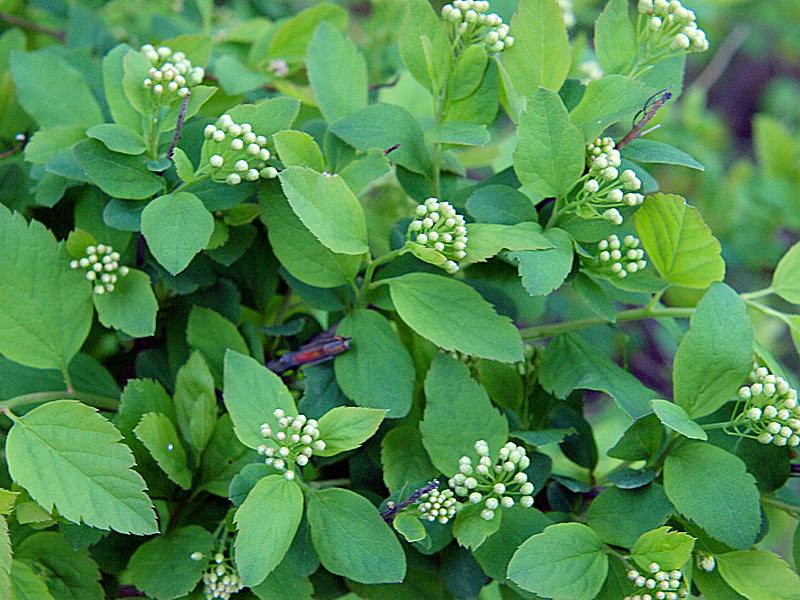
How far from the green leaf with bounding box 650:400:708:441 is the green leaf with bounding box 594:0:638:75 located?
1.27ft

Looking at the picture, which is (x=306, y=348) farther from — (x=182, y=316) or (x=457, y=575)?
(x=457, y=575)

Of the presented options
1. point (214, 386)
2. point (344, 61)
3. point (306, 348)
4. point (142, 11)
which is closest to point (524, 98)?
point (344, 61)

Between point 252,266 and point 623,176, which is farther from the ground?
point 623,176

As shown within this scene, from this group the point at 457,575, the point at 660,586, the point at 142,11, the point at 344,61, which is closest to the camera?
the point at 660,586

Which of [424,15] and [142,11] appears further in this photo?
[142,11]

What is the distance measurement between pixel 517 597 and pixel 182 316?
0.52 meters

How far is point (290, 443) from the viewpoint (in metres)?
0.79

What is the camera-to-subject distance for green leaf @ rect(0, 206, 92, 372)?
88 cm

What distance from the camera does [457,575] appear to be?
2.90ft

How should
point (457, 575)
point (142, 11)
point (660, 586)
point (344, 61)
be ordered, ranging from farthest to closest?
1. point (142, 11)
2. point (344, 61)
3. point (457, 575)
4. point (660, 586)

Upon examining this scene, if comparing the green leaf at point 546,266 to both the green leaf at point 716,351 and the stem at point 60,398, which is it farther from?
the stem at point 60,398

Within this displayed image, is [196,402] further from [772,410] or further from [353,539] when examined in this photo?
[772,410]

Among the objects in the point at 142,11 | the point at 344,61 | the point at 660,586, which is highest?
the point at 344,61

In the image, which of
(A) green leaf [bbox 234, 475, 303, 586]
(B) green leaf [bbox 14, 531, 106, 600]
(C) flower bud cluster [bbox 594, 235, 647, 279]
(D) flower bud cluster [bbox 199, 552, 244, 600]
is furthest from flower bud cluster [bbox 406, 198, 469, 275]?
(B) green leaf [bbox 14, 531, 106, 600]
